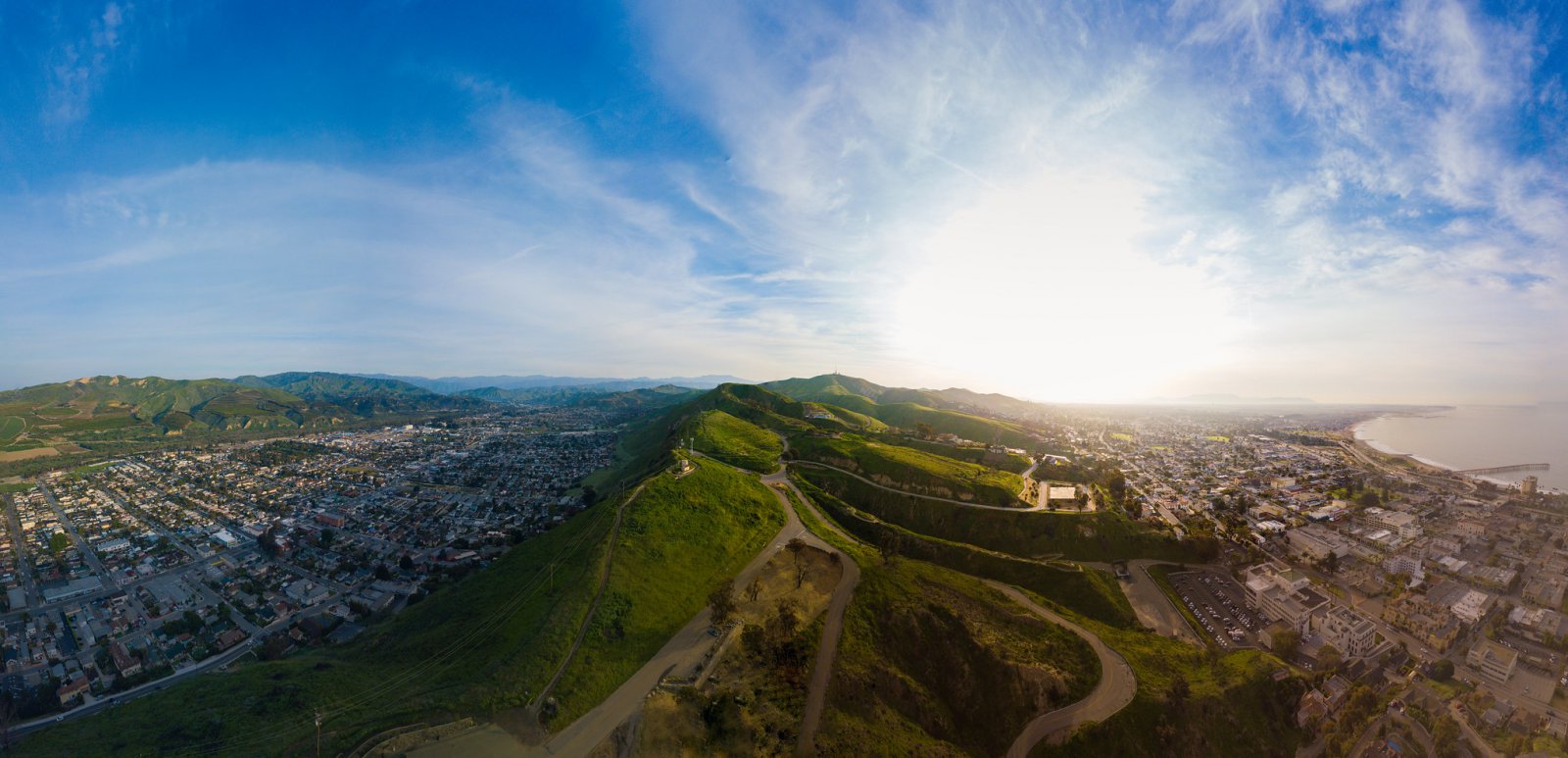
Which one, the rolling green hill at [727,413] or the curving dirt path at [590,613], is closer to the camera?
the curving dirt path at [590,613]

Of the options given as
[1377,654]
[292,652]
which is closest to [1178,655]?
[1377,654]

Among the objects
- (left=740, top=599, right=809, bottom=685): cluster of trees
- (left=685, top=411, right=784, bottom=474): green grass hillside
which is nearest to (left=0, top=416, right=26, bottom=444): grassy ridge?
(left=685, top=411, right=784, bottom=474): green grass hillside

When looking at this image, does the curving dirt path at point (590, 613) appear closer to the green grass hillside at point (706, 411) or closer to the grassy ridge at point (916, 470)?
the grassy ridge at point (916, 470)

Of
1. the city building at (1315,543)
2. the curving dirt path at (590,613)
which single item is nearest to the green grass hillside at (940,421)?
the city building at (1315,543)

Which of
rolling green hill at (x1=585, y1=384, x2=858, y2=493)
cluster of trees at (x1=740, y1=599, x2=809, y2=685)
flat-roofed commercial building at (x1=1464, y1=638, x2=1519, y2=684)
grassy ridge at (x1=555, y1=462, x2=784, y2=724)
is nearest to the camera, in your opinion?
grassy ridge at (x1=555, y1=462, x2=784, y2=724)

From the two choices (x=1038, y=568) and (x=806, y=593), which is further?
(x=1038, y=568)

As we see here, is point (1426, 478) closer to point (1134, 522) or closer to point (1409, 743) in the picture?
point (1134, 522)

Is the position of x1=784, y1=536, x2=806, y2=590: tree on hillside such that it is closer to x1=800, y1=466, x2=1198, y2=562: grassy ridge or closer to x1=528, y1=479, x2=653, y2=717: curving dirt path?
x1=528, y1=479, x2=653, y2=717: curving dirt path
